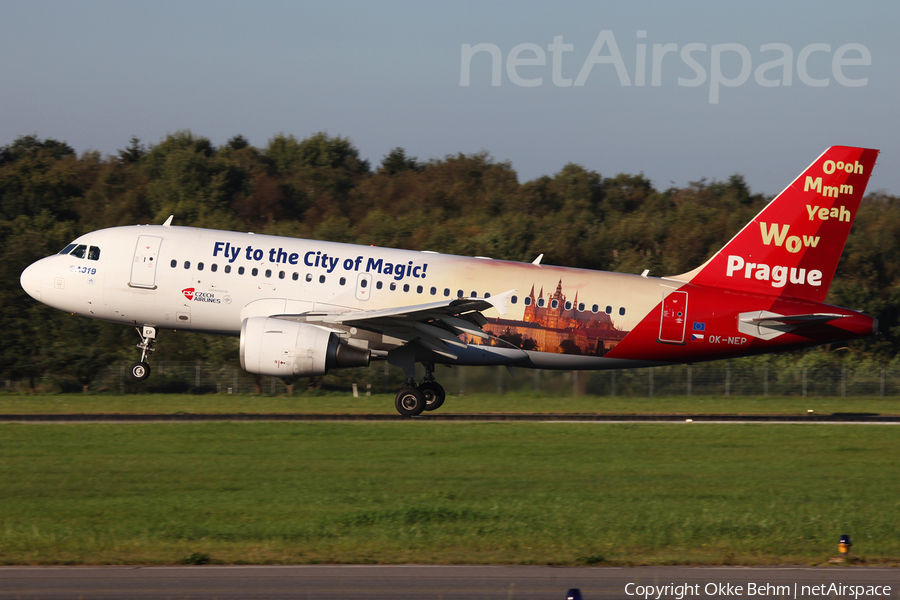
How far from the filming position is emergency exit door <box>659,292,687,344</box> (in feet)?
94.6

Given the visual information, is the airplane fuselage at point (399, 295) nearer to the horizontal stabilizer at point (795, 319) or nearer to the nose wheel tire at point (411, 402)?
the horizontal stabilizer at point (795, 319)

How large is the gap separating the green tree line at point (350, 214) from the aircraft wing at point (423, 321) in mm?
21207

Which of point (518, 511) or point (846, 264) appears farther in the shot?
point (846, 264)

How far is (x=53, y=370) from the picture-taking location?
144 ft

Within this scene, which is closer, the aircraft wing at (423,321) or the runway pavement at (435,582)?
the runway pavement at (435,582)

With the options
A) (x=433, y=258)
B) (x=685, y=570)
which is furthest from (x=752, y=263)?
(x=685, y=570)

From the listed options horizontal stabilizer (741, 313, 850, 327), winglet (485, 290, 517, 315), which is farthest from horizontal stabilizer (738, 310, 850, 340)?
winglet (485, 290, 517, 315)

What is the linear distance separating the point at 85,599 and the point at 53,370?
114 feet

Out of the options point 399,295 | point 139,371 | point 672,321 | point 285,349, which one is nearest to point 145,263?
point 139,371

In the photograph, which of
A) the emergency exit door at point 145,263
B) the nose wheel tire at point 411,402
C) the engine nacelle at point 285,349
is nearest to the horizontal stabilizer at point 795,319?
the nose wheel tire at point 411,402

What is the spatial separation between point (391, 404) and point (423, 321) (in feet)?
32.6

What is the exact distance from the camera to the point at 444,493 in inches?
779

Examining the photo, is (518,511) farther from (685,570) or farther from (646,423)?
(646,423)

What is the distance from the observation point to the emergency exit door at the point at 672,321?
28.8m
